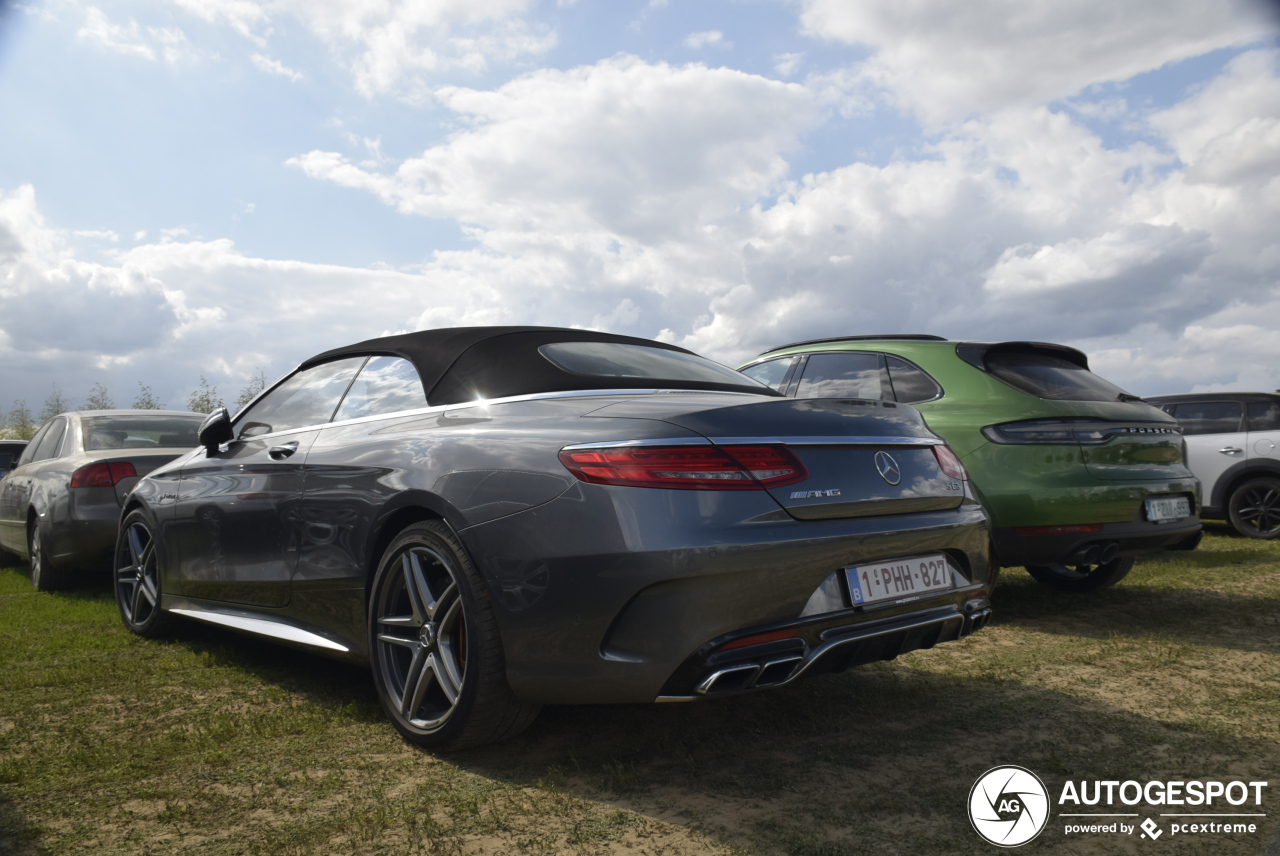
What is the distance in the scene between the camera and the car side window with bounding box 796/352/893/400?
5637 millimetres

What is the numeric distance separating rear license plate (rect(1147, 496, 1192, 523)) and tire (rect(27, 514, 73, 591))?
7.23 meters

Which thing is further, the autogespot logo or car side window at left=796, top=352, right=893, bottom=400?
car side window at left=796, top=352, right=893, bottom=400

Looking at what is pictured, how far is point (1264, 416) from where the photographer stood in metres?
9.48

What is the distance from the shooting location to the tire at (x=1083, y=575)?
6043mm

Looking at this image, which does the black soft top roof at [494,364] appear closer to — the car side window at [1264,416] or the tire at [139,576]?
the tire at [139,576]

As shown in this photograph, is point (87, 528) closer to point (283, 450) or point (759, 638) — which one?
point (283, 450)

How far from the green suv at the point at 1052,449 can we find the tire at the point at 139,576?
3.81m

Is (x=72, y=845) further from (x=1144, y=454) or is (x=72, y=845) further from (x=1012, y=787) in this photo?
(x=1144, y=454)

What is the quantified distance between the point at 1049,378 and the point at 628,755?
11.7ft

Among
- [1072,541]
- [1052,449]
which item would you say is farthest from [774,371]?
[1072,541]

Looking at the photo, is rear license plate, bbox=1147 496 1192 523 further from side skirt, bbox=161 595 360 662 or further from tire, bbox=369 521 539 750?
side skirt, bbox=161 595 360 662

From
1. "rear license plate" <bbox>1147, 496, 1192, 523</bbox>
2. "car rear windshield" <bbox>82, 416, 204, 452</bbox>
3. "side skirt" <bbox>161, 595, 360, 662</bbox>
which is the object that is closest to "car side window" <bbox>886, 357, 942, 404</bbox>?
"rear license plate" <bbox>1147, 496, 1192, 523</bbox>

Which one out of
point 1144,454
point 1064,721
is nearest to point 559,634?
point 1064,721

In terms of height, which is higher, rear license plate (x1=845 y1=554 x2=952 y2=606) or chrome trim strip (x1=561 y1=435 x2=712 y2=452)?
chrome trim strip (x1=561 y1=435 x2=712 y2=452)
